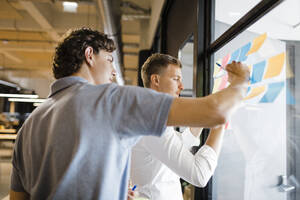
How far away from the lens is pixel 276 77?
3.83ft

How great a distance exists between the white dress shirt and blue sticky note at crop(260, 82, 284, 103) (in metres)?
0.35

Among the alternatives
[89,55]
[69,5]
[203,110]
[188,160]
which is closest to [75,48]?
[89,55]

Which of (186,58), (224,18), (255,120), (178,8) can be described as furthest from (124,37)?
(255,120)

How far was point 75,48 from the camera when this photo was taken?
3.38 feet

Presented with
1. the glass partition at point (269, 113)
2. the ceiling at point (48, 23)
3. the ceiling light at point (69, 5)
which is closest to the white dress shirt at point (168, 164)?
the glass partition at point (269, 113)

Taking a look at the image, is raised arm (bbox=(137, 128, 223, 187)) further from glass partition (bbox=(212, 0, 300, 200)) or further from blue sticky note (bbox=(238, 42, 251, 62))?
blue sticky note (bbox=(238, 42, 251, 62))

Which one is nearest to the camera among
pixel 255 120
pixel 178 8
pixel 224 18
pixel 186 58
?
pixel 255 120

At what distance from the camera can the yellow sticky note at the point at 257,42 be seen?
1.29 meters

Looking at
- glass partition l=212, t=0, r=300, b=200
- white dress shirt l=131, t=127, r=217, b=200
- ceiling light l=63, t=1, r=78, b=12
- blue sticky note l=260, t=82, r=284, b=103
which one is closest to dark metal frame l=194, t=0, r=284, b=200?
glass partition l=212, t=0, r=300, b=200

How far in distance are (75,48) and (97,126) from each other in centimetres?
37

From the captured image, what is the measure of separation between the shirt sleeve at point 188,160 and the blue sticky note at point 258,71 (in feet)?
1.38

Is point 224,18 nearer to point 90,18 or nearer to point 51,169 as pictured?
point 51,169

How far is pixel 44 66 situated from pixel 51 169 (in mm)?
10882

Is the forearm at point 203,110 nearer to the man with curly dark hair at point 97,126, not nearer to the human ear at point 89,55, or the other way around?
the man with curly dark hair at point 97,126
